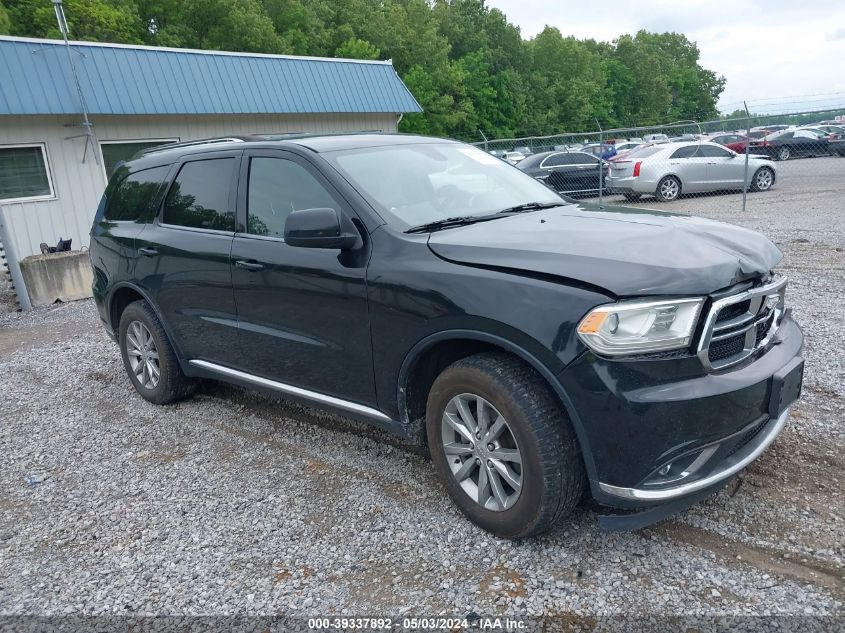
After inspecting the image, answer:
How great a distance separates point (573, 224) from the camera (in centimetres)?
336

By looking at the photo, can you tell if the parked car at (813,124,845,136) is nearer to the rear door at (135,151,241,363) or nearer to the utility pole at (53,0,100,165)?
the utility pole at (53,0,100,165)

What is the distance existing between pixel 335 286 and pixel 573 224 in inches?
50.0

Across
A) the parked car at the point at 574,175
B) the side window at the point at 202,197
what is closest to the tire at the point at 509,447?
the side window at the point at 202,197

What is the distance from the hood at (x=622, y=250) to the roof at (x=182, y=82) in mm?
11401

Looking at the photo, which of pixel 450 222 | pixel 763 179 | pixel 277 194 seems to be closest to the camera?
pixel 450 222

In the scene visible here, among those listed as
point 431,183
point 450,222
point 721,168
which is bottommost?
point 721,168

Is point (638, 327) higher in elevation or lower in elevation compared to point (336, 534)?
higher

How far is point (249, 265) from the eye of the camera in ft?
13.0

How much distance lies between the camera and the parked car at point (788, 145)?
90.2 feet

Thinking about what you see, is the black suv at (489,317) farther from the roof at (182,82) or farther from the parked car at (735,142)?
the parked car at (735,142)

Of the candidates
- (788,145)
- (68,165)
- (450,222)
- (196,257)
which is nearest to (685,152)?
(68,165)

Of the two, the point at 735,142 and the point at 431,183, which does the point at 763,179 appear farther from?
the point at 431,183

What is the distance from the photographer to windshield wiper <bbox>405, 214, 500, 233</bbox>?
3.38m

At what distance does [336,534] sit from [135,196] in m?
3.28
